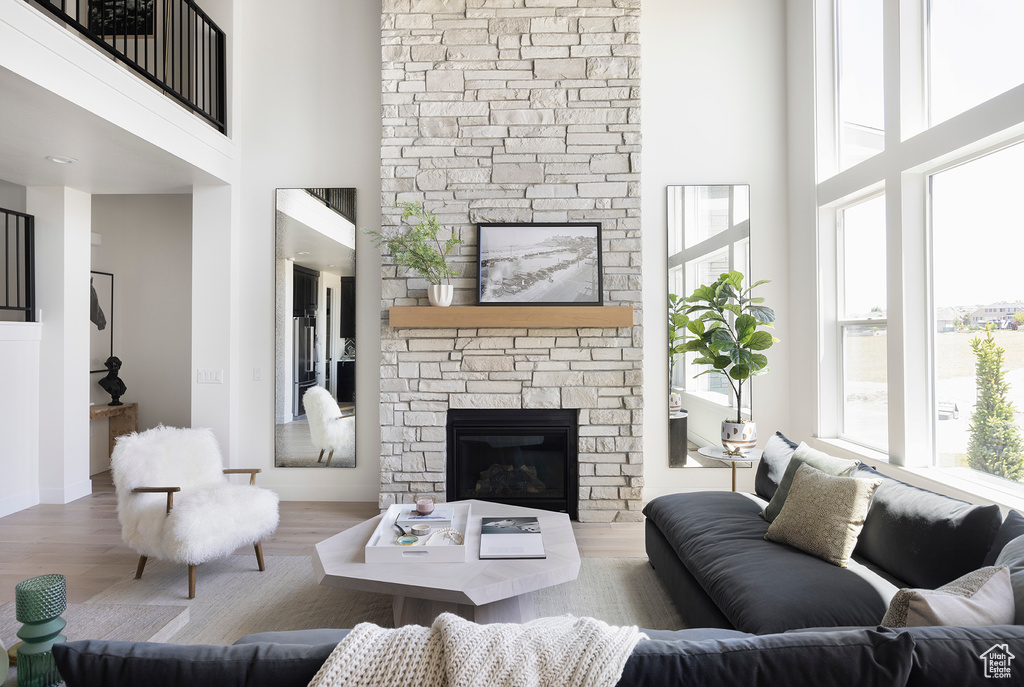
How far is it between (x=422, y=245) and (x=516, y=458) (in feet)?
5.38

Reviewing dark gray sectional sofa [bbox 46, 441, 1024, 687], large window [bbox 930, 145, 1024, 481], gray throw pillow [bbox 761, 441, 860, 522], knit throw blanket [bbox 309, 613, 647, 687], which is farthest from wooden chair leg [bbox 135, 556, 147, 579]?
large window [bbox 930, 145, 1024, 481]

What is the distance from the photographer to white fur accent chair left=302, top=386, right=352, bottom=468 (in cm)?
A: 441

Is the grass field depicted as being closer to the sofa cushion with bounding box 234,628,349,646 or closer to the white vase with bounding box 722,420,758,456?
the white vase with bounding box 722,420,758,456

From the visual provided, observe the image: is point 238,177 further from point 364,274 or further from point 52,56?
point 52,56

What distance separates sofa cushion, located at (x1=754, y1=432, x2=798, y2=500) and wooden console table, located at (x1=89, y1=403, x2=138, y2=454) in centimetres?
515

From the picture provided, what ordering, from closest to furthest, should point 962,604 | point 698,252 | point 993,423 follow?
point 962,604
point 993,423
point 698,252

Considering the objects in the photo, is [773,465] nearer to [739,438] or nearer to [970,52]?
[739,438]

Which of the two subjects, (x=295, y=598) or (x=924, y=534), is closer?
(x=924, y=534)

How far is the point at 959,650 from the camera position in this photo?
1.01 m

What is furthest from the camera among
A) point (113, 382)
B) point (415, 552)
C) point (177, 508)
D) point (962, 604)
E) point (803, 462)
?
point (113, 382)

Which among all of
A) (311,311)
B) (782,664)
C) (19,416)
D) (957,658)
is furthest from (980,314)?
(19,416)

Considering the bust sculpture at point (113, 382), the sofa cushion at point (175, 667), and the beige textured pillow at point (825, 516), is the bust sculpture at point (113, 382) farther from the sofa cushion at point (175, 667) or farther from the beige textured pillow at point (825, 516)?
the beige textured pillow at point (825, 516)

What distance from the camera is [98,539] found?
3.58 m

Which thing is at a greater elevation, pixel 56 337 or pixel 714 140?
pixel 714 140
